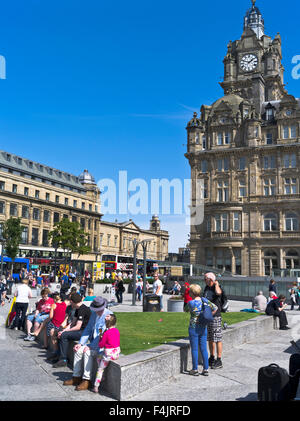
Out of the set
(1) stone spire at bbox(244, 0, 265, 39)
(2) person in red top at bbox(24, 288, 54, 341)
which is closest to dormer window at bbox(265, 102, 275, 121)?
(1) stone spire at bbox(244, 0, 265, 39)

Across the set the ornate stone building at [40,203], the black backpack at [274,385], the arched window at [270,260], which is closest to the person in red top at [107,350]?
the black backpack at [274,385]

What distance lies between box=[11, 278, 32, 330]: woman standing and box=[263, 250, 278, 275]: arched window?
43.3m

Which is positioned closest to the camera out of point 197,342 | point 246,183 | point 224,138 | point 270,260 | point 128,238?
point 197,342

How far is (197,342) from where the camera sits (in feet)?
28.4

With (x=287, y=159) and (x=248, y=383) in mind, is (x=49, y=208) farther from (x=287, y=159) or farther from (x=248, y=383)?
(x=248, y=383)

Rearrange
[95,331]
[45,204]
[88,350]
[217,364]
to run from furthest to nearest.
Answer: [45,204]
[217,364]
[95,331]
[88,350]

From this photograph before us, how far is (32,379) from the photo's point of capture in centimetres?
807

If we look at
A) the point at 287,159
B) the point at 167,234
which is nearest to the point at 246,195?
the point at 287,159

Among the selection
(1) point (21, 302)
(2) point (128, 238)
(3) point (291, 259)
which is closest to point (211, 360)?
(1) point (21, 302)

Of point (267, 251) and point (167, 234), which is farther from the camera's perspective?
point (167, 234)

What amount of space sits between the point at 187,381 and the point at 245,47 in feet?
213

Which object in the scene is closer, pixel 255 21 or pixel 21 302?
pixel 21 302

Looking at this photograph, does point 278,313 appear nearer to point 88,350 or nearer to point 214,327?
point 214,327

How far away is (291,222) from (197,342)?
46.9 m
